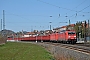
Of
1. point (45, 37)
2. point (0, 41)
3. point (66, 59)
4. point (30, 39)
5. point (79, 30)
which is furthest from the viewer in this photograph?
point (30, 39)

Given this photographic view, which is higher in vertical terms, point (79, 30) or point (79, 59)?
point (79, 30)

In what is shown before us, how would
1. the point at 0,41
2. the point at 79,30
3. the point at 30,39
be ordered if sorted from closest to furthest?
the point at 0,41 → the point at 79,30 → the point at 30,39

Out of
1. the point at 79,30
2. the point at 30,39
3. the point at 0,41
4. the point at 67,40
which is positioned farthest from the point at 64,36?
the point at 30,39

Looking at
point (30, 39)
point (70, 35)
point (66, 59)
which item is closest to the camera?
point (66, 59)

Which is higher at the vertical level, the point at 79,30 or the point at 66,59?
the point at 79,30

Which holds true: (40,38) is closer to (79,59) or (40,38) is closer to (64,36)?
(64,36)

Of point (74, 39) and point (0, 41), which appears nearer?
point (74, 39)

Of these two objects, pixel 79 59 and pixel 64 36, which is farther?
pixel 64 36

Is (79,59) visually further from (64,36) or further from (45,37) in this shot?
(45,37)

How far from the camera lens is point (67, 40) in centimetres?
6381

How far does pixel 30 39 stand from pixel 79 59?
389 feet

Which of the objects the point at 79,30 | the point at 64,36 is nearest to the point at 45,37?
the point at 79,30

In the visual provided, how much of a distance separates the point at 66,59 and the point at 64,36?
4718 cm

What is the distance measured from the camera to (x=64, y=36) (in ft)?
213
